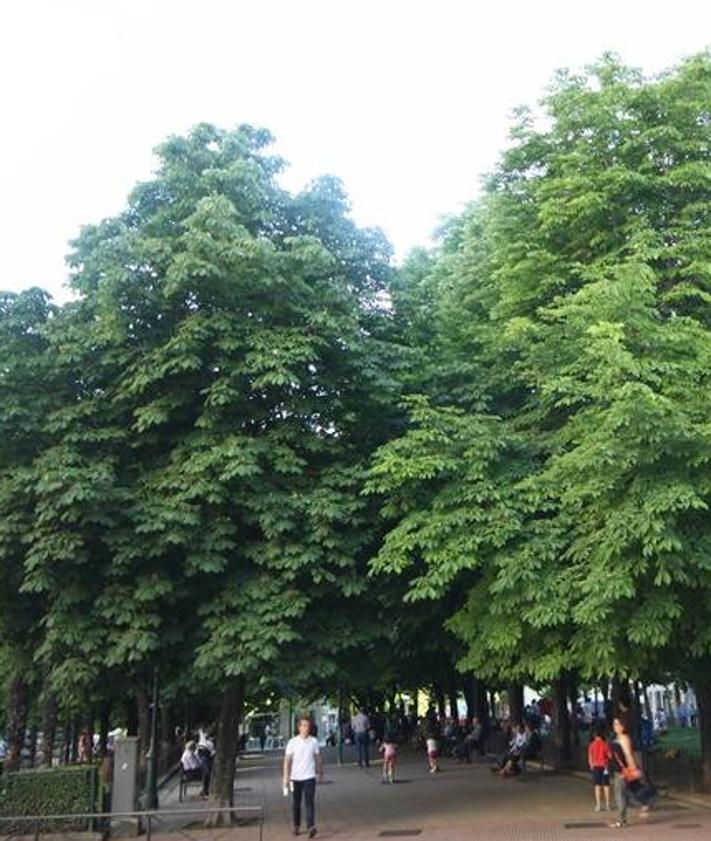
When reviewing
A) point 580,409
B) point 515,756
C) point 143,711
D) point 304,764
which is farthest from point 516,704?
point 304,764

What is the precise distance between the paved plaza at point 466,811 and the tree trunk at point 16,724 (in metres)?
5.19

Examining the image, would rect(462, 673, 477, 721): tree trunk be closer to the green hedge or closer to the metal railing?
the metal railing

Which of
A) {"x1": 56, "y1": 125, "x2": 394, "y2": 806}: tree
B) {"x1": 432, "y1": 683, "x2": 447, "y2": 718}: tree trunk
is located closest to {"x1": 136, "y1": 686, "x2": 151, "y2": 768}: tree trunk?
{"x1": 56, "y1": 125, "x2": 394, "y2": 806}: tree

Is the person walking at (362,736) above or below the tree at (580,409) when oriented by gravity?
below

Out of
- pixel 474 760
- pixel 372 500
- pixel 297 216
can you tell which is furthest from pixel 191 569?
pixel 474 760

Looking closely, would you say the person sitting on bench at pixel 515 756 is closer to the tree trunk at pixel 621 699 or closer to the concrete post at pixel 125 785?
the tree trunk at pixel 621 699

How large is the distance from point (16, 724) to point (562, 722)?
49.4ft

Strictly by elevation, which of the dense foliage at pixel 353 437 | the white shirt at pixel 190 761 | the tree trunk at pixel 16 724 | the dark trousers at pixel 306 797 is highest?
the dense foliage at pixel 353 437

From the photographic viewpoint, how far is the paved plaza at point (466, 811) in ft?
46.0

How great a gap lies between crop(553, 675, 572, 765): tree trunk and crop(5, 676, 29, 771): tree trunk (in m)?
13.7

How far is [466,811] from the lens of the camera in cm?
1736

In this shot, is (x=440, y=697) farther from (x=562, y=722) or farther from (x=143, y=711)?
(x=143, y=711)

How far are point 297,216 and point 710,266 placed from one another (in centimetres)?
815

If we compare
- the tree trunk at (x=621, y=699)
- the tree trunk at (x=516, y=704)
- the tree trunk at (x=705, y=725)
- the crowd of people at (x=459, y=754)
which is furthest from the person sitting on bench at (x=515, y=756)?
the tree trunk at (x=705, y=725)
